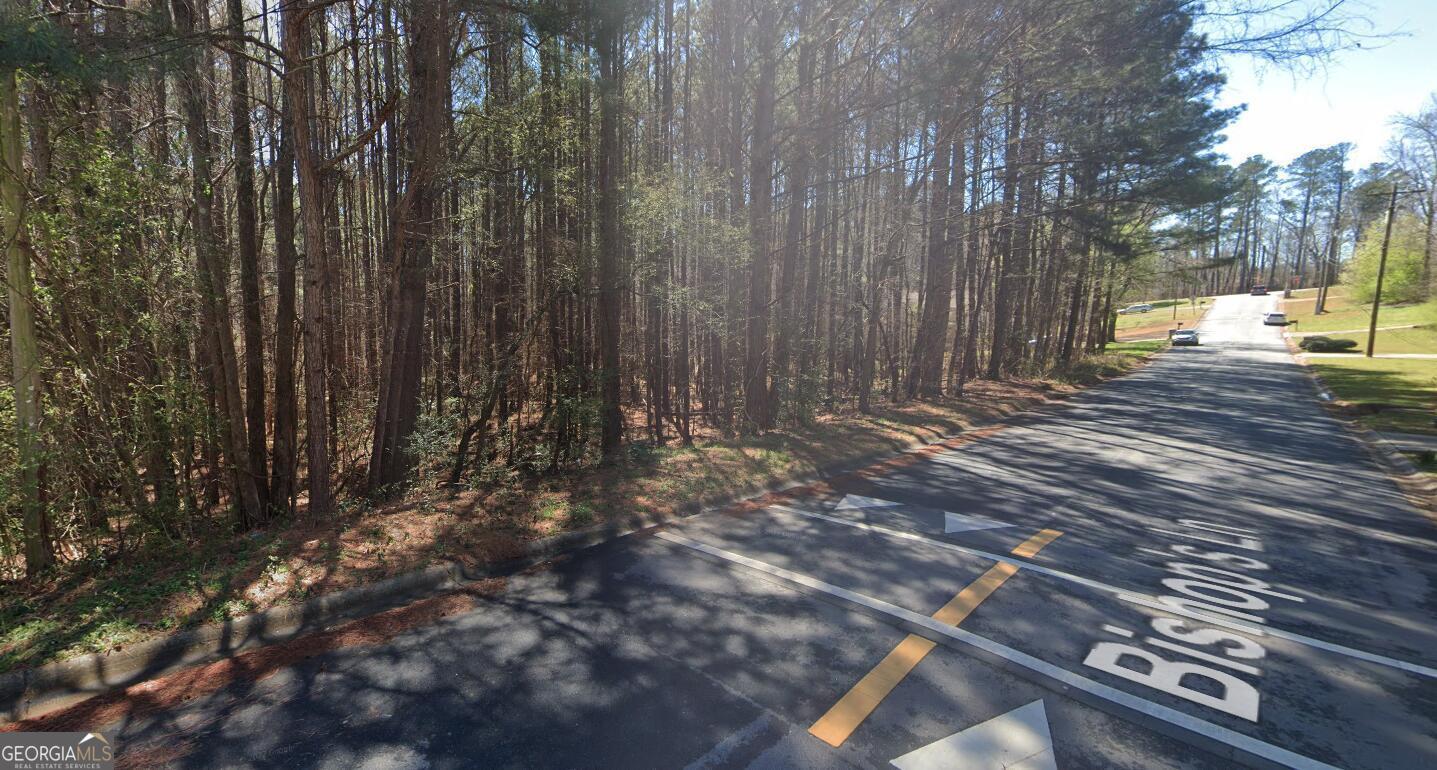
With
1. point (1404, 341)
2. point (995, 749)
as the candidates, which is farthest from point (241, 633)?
point (1404, 341)

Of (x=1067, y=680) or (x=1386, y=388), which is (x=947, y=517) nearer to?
(x=1067, y=680)

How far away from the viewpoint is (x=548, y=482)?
7.39m

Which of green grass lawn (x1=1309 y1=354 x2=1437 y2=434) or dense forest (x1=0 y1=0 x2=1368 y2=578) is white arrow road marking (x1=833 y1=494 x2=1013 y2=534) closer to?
dense forest (x1=0 y1=0 x2=1368 y2=578)

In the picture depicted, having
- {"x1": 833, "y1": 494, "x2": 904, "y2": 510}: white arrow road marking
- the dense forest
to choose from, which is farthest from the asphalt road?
the dense forest

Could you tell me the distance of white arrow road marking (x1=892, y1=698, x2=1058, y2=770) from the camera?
2535 mm

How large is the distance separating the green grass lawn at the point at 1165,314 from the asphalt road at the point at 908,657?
65377 mm

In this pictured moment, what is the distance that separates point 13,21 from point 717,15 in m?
8.35

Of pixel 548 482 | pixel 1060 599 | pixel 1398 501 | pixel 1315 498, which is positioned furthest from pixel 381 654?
pixel 1398 501

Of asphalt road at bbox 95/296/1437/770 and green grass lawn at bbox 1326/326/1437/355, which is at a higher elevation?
green grass lawn at bbox 1326/326/1437/355

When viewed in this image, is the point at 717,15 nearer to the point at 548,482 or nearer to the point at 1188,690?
the point at 548,482

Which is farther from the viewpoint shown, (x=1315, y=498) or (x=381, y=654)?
(x=1315, y=498)

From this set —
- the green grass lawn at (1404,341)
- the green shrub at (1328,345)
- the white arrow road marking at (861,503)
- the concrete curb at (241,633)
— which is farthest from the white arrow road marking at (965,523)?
the green shrub at (1328,345)

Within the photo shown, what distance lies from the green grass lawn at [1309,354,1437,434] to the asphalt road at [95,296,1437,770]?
983 cm

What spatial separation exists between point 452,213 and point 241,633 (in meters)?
6.94
